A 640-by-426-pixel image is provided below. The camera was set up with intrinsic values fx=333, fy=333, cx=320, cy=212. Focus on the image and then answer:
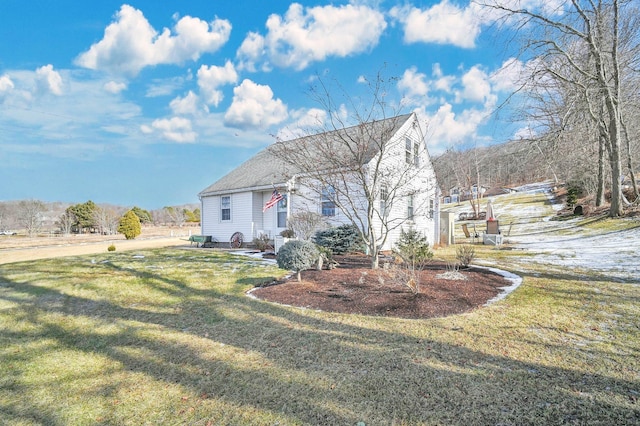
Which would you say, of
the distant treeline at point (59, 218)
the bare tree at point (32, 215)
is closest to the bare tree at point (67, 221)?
the distant treeline at point (59, 218)

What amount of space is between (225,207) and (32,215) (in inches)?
1441

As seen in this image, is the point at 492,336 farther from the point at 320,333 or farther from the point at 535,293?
the point at 535,293

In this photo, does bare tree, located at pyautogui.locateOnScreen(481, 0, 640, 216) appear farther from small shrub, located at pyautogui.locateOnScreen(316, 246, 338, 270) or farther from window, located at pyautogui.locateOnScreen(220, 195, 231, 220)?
window, located at pyautogui.locateOnScreen(220, 195, 231, 220)

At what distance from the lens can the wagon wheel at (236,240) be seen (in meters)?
15.9

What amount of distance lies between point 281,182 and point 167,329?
32.9 ft

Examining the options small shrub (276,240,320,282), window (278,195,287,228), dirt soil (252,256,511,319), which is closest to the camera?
dirt soil (252,256,511,319)

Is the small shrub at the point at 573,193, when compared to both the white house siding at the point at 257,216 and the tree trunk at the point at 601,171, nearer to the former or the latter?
the tree trunk at the point at 601,171

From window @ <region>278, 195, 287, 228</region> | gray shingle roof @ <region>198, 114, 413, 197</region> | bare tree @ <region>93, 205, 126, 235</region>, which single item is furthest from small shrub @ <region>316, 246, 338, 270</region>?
bare tree @ <region>93, 205, 126, 235</region>

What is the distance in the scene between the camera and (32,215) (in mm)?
39281

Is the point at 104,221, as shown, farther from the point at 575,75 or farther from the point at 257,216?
the point at 575,75

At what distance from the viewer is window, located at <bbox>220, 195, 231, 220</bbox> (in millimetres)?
16875

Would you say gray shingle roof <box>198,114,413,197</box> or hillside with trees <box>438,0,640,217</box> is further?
gray shingle roof <box>198,114,413,197</box>

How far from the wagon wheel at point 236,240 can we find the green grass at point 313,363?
30.8 feet

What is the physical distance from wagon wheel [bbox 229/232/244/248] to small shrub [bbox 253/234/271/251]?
108 cm
